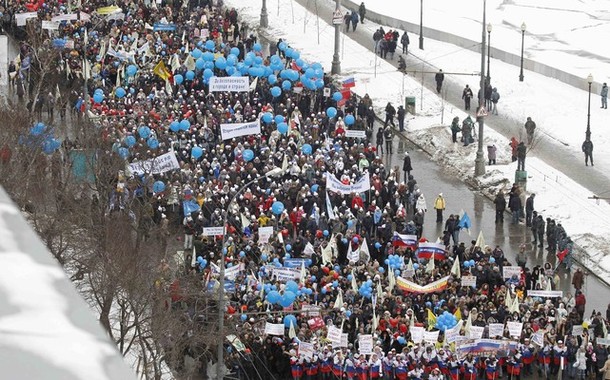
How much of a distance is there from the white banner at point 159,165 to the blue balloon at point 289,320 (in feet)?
33.3

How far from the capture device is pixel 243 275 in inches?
1172

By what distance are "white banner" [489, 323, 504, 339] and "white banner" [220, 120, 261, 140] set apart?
15174 millimetres

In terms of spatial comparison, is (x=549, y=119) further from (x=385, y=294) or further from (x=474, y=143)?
(x=385, y=294)

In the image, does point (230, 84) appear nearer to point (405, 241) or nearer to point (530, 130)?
point (530, 130)

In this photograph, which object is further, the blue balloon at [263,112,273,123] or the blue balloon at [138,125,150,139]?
the blue balloon at [263,112,273,123]

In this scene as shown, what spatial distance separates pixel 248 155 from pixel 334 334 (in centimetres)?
1337

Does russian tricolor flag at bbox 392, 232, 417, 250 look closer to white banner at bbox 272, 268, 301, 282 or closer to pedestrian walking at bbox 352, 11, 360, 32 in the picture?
white banner at bbox 272, 268, 301, 282

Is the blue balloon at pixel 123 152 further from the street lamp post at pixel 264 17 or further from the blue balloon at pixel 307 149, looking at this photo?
the street lamp post at pixel 264 17

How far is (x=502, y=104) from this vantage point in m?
54.5

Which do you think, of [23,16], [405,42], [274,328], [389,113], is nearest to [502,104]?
[389,113]

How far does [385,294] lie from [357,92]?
26516mm

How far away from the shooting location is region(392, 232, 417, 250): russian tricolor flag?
1303 inches

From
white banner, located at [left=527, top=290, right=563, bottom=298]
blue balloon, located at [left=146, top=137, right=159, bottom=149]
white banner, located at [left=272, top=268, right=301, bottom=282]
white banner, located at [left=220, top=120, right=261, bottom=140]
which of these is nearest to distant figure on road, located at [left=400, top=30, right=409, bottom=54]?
white banner, located at [left=220, top=120, right=261, bottom=140]

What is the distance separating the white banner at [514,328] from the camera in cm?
2719
